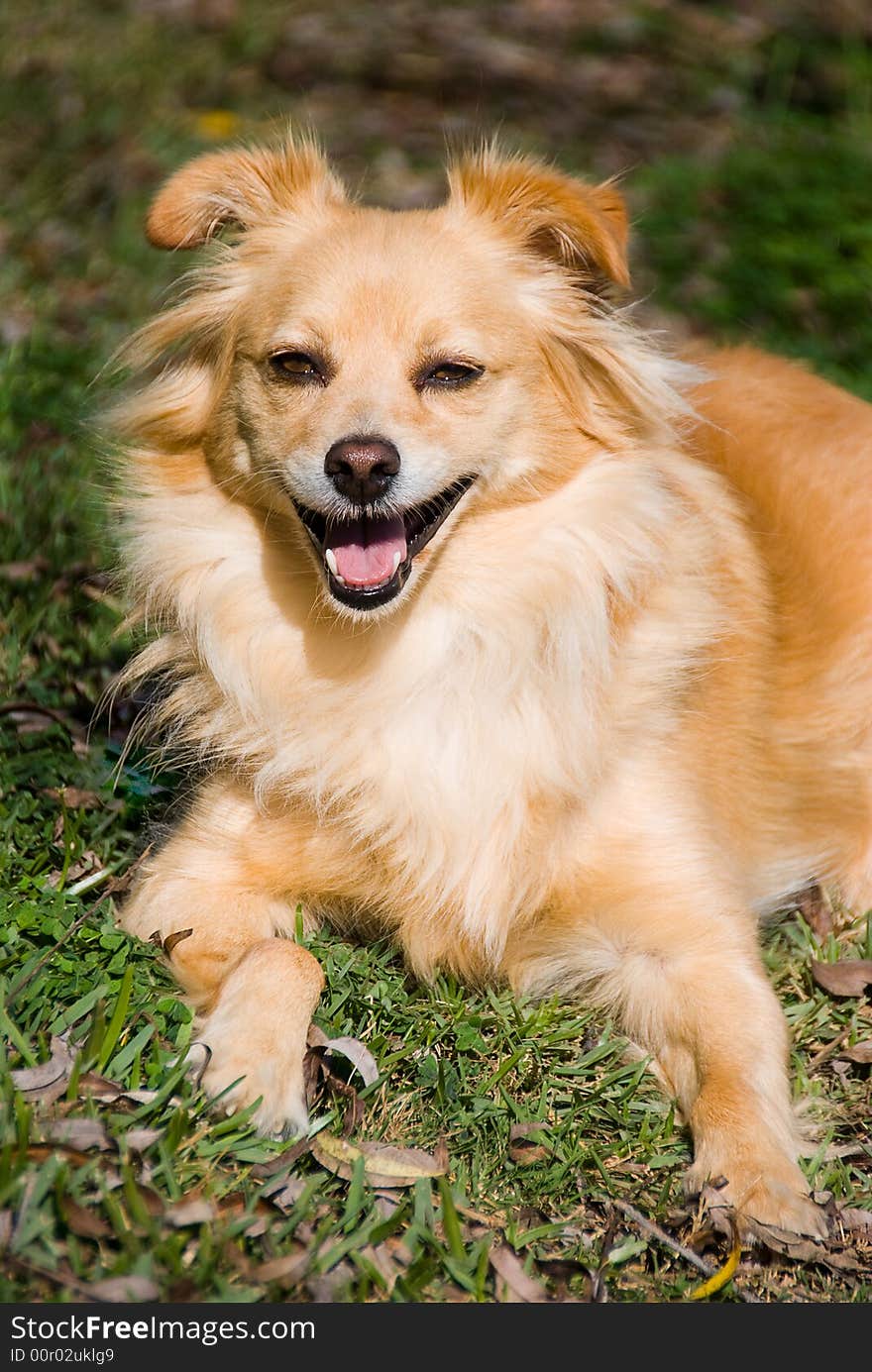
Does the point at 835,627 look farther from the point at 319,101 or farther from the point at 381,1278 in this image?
the point at 319,101

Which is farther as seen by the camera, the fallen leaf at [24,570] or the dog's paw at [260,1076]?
the fallen leaf at [24,570]

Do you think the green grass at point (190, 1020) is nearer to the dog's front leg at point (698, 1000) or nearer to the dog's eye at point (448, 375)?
the dog's front leg at point (698, 1000)

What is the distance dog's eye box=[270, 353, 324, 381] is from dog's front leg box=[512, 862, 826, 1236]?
1339mm

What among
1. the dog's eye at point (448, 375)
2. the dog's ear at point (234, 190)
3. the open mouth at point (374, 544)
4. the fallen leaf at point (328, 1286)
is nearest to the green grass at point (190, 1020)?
the fallen leaf at point (328, 1286)

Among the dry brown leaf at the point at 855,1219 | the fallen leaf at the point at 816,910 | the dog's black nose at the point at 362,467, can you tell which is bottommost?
the fallen leaf at the point at 816,910

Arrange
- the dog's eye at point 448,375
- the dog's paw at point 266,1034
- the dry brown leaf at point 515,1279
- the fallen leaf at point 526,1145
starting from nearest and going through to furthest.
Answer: the dry brown leaf at point 515,1279, the dog's paw at point 266,1034, the fallen leaf at point 526,1145, the dog's eye at point 448,375

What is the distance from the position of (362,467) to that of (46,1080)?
1.40 m

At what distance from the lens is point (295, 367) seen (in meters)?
3.31

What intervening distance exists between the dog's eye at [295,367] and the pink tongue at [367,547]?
1.18 ft

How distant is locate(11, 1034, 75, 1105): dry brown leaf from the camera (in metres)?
2.71

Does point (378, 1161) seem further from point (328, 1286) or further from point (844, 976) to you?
point (844, 976)

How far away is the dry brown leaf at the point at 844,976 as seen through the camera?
3.55 m

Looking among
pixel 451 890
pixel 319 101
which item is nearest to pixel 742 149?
pixel 319 101

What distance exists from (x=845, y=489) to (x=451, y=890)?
6.22ft
